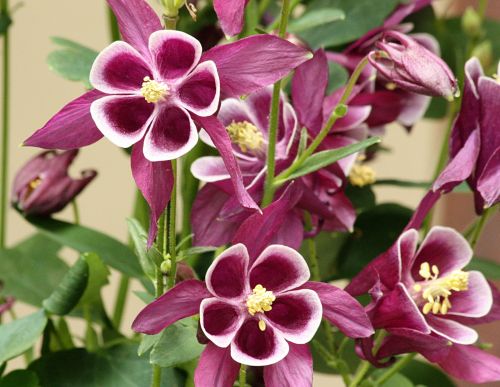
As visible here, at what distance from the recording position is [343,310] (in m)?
0.50

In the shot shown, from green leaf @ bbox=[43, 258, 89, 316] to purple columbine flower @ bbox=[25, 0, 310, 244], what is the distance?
0.43ft

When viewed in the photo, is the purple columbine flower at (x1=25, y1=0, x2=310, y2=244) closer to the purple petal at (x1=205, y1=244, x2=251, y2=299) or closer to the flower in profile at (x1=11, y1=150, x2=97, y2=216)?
A: the purple petal at (x1=205, y1=244, x2=251, y2=299)

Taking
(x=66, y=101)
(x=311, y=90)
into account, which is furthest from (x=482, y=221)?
(x=66, y=101)

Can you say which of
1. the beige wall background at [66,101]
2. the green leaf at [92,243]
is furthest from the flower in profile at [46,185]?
the beige wall background at [66,101]

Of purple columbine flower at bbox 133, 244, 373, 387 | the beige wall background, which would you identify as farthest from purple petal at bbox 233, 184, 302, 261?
the beige wall background

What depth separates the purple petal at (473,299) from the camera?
0.56 m

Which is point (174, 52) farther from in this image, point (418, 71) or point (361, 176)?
point (361, 176)

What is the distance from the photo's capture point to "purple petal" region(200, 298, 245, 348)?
48 centimetres

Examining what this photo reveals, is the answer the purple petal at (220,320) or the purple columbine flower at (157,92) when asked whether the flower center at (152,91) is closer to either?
the purple columbine flower at (157,92)

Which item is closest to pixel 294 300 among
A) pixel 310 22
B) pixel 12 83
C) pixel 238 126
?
pixel 238 126

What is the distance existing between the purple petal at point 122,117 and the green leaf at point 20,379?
22 cm

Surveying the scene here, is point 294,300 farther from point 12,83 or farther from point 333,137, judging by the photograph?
point 12,83

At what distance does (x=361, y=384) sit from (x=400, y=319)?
79mm

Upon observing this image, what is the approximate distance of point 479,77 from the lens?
55cm
